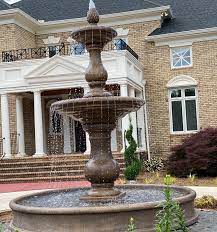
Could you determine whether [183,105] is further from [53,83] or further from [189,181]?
[189,181]

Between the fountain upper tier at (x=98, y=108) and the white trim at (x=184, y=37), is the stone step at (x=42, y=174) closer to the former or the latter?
the white trim at (x=184, y=37)

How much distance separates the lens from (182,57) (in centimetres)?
2309

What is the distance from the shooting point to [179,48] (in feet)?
76.4

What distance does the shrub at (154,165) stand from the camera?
2130cm

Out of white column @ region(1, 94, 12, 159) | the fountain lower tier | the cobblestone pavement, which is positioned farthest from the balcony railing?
the cobblestone pavement

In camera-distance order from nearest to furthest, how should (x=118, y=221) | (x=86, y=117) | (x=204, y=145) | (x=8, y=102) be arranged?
(x=118, y=221)
(x=86, y=117)
(x=204, y=145)
(x=8, y=102)

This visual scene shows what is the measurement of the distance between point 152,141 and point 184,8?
25.1 ft

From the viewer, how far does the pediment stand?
65.4ft

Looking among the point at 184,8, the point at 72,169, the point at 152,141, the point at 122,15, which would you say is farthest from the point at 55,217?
the point at 184,8

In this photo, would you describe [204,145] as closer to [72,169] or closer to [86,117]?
[72,169]

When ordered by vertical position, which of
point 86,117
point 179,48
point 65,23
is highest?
point 65,23

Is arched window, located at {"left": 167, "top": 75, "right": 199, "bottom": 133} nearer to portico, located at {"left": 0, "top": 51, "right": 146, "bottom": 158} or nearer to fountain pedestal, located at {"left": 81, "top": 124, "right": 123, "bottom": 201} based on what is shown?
portico, located at {"left": 0, "top": 51, "right": 146, "bottom": 158}

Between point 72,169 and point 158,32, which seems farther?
point 158,32

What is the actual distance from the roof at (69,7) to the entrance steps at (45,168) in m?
8.86
